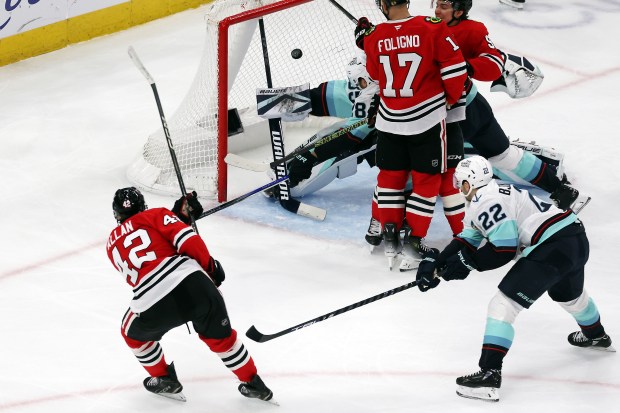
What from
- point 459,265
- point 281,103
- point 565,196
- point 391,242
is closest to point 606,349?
point 459,265

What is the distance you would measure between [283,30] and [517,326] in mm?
1898

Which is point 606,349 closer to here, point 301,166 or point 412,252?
point 412,252

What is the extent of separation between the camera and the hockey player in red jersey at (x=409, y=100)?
4199 mm

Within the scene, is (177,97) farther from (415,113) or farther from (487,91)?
(415,113)

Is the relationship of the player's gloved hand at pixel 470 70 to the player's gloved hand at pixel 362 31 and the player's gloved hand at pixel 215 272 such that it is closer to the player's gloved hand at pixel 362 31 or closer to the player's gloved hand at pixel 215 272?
the player's gloved hand at pixel 362 31

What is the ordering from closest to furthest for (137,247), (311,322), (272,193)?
1. (137,247)
2. (311,322)
3. (272,193)

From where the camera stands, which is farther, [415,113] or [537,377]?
[415,113]

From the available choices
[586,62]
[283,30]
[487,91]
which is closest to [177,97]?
[283,30]

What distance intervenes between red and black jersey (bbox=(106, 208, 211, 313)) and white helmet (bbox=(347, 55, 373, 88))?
1339mm

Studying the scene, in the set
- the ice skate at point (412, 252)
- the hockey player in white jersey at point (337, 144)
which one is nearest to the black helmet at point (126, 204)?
the ice skate at point (412, 252)

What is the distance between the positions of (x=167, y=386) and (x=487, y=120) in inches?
70.1

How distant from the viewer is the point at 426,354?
3.93 m

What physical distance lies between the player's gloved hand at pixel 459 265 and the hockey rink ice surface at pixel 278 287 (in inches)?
14.1

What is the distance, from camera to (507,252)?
357 centimetres
